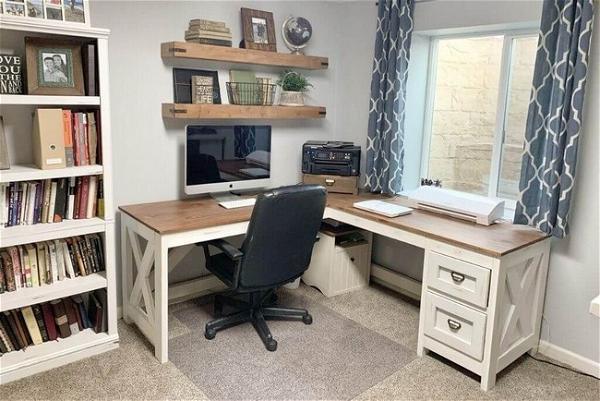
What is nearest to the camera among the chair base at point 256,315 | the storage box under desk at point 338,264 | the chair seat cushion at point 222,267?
the chair seat cushion at point 222,267

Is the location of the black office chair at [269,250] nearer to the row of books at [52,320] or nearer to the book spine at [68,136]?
the row of books at [52,320]

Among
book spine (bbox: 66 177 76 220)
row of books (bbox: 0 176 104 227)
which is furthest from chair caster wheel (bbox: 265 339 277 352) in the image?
book spine (bbox: 66 177 76 220)

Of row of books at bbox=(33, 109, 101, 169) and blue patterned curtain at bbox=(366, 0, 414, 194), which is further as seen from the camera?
blue patterned curtain at bbox=(366, 0, 414, 194)

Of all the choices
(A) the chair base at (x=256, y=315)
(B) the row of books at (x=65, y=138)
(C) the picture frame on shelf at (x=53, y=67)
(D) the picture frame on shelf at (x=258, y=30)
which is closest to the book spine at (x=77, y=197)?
(B) the row of books at (x=65, y=138)

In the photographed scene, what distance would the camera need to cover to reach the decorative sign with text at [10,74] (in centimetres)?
221

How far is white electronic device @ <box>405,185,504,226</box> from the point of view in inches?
106

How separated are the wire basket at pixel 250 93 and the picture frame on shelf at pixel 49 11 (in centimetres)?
103

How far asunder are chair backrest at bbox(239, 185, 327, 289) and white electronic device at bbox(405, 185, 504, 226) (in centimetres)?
72

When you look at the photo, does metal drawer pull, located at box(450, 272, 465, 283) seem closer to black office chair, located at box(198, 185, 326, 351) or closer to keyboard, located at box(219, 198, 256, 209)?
black office chair, located at box(198, 185, 326, 351)

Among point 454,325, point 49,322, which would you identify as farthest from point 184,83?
point 454,325

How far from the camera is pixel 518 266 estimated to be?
2436 millimetres

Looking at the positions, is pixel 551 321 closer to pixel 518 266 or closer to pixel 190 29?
pixel 518 266

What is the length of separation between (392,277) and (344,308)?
51cm

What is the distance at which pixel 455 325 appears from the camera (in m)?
2.49
